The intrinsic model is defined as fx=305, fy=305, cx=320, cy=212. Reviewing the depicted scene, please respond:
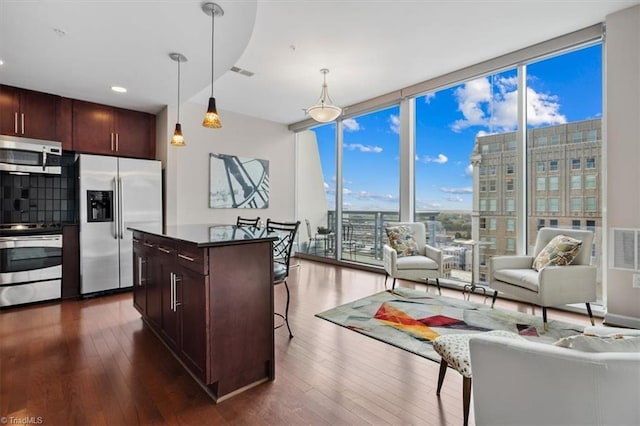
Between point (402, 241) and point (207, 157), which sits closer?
point (402, 241)

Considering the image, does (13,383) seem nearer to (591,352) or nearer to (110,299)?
(110,299)

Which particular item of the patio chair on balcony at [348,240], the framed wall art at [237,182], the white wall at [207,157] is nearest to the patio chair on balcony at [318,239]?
the patio chair on balcony at [348,240]

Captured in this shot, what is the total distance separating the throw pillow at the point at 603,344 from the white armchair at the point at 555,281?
2244mm

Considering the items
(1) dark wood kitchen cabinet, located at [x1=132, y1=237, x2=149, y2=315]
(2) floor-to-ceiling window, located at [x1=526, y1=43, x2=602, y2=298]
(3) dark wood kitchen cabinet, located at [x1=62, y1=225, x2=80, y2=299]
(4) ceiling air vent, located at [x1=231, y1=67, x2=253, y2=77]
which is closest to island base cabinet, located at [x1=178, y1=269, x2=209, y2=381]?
(1) dark wood kitchen cabinet, located at [x1=132, y1=237, x2=149, y2=315]

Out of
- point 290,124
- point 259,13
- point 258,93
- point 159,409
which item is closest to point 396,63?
point 259,13

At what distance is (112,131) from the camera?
451cm

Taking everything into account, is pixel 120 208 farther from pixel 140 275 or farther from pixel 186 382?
pixel 186 382

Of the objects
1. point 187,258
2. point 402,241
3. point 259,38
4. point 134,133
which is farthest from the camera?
point 134,133

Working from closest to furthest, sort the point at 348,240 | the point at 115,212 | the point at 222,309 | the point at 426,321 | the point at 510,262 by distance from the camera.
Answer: the point at 222,309 → the point at 426,321 → the point at 510,262 → the point at 115,212 → the point at 348,240

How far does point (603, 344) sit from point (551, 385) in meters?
0.21

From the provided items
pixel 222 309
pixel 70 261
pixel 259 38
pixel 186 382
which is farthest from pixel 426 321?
pixel 70 261

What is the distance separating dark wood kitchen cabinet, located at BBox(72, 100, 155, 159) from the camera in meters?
4.25

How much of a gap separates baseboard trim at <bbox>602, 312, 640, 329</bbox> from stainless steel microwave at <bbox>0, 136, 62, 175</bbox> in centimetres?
642

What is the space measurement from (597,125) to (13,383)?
5524 millimetres
